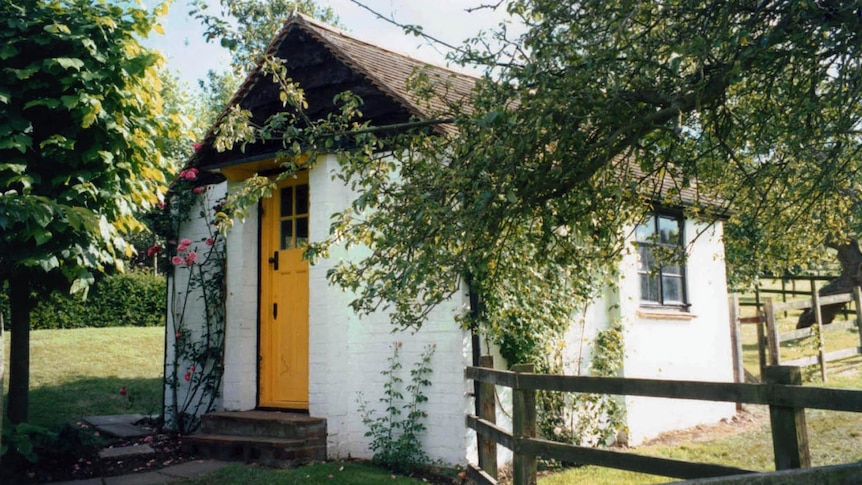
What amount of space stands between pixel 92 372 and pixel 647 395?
12860 mm

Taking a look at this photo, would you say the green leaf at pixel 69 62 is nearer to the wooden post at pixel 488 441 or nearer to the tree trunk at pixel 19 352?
the tree trunk at pixel 19 352

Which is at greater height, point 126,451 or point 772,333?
point 772,333

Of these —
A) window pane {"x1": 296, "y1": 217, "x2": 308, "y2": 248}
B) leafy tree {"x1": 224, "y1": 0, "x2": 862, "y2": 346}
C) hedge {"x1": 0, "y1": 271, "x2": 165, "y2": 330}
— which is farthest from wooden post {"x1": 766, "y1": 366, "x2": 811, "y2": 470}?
hedge {"x1": 0, "y1": 271, "x2": 165, "y2": 330}

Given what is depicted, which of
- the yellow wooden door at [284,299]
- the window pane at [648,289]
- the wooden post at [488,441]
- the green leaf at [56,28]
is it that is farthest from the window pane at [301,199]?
the window pane at [648,289]

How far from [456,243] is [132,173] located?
4.57 metres

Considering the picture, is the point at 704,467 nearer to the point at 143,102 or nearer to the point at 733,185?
the point at 733,185

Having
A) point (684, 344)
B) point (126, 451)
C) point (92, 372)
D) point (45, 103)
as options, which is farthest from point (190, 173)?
point (684, 344)

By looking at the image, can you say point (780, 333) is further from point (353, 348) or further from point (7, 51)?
point (7, 51)

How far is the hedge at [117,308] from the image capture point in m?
18.7

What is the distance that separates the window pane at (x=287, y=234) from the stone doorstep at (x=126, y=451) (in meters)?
2.91

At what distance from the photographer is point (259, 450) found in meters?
7.58

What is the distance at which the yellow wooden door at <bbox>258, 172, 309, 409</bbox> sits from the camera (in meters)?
8.63

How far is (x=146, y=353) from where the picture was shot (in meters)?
16.3

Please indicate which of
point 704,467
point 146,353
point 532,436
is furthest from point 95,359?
point 704,467
